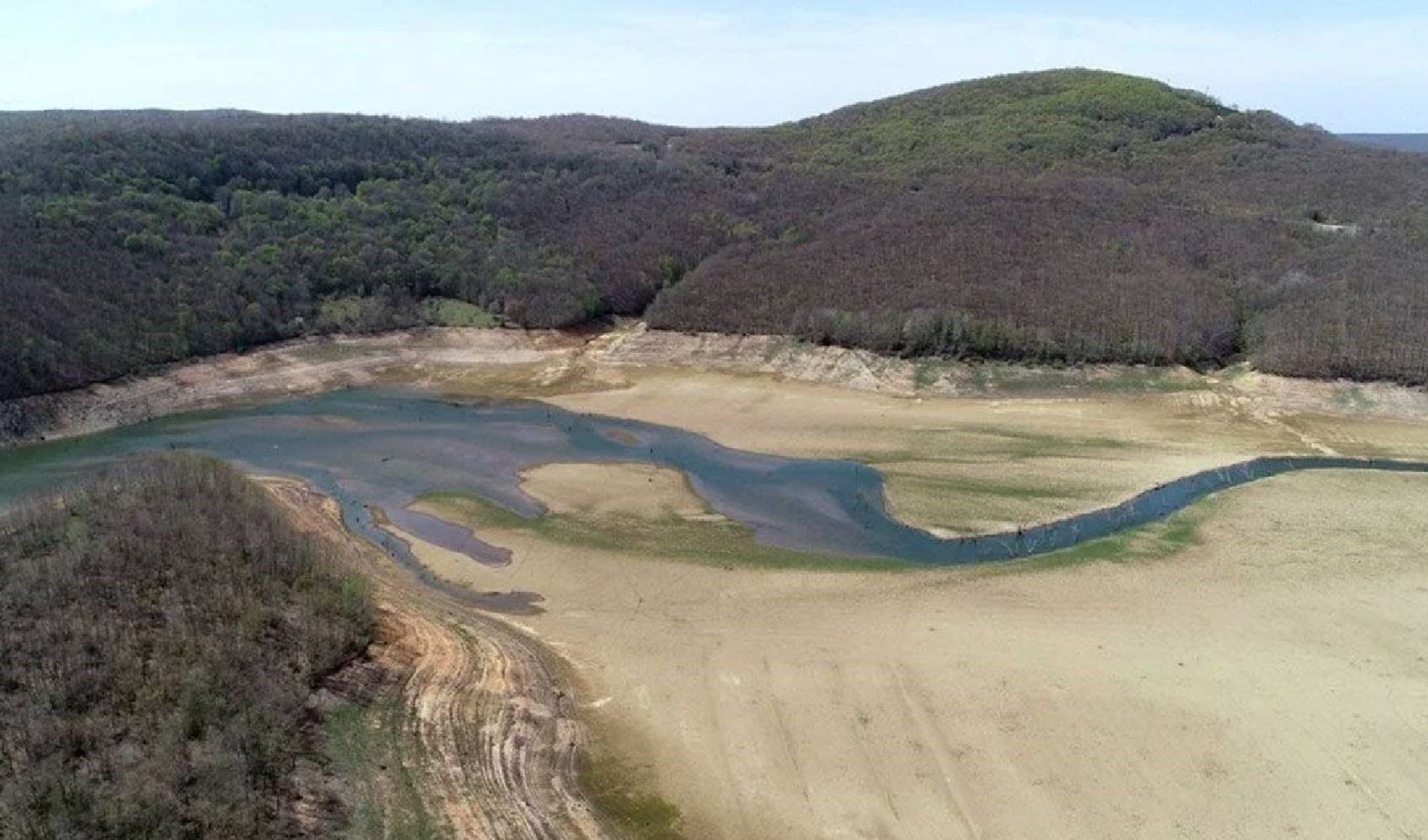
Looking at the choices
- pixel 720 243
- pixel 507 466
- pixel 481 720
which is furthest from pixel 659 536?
pixel 720 243

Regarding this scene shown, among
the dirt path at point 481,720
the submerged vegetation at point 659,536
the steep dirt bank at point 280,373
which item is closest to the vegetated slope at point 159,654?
the dirt path at point 481,720

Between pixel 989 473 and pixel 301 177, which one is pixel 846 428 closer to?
pixel 989 473

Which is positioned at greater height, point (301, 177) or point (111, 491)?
point (301, 177)

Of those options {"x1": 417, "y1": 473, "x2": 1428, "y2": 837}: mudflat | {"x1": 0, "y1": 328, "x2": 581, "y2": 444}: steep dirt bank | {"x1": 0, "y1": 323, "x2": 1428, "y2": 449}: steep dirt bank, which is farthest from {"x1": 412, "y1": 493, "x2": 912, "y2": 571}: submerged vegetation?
{"x1": 0, "y1": 328, "x2": 581, "y2": 444}: steep dirt bank

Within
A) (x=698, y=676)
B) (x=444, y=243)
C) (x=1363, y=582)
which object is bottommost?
(x=698, y=676)

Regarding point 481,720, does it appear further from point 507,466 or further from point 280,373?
point 280,373

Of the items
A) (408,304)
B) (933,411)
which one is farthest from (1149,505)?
(408,304)
